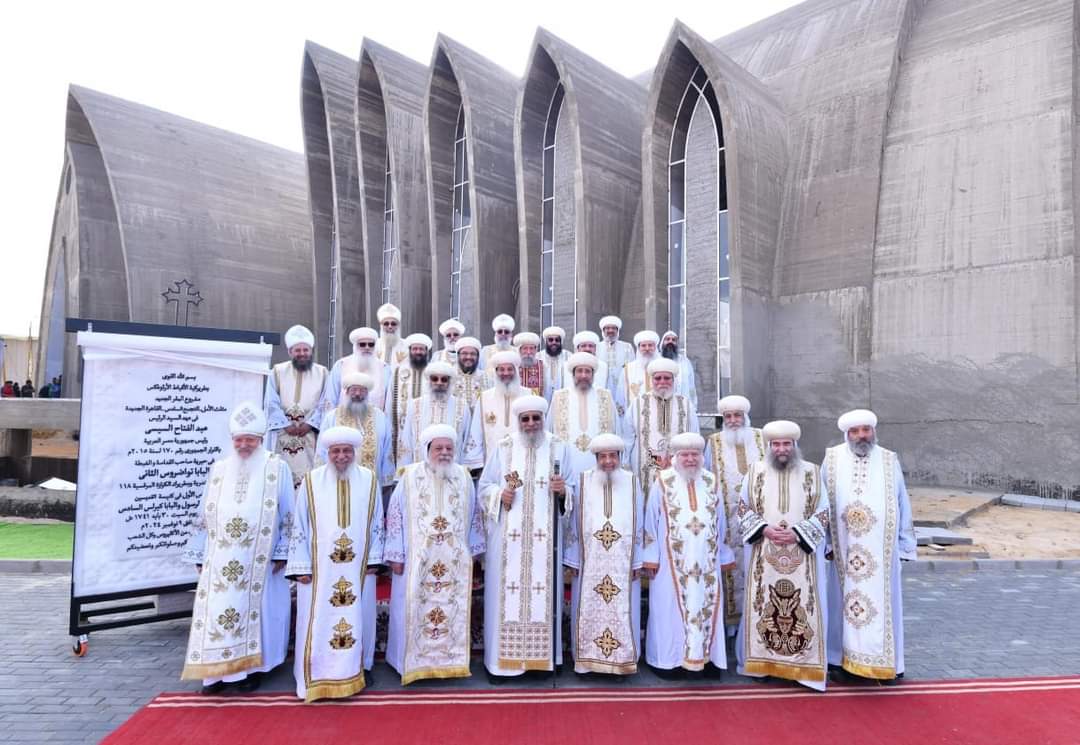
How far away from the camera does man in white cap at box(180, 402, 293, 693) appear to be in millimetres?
4289

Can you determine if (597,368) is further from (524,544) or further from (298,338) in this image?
(298,338)

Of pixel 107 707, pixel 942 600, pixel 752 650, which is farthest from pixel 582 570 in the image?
pixel 942 600

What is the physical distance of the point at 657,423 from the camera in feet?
20.5

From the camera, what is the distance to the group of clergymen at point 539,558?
14.5 feet

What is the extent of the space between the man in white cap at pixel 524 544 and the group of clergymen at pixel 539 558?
0.01 m

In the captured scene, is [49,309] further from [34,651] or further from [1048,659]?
[1048,659]

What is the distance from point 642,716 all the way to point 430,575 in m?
A: 1.62

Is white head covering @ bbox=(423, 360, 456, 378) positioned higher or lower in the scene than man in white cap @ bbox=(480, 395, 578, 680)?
higher

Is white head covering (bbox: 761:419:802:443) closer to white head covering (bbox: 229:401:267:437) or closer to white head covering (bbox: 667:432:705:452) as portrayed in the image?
white head covering (bbox: 667:432:705:452)

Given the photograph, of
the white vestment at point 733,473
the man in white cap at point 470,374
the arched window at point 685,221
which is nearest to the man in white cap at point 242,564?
the man in white cap at point 470,374

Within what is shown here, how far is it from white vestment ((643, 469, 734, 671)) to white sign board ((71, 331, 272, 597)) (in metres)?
3.56

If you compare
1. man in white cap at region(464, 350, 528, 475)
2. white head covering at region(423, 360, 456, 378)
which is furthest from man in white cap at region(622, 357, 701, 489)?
white head covering at region(423, 360, 456, 378)

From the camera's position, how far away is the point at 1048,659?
16.3 ft

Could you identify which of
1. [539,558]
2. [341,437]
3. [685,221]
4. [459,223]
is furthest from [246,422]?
[459,223]
